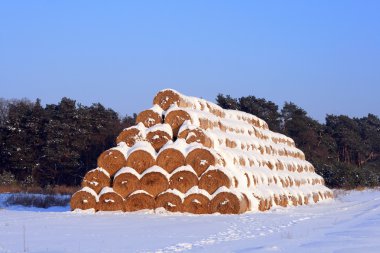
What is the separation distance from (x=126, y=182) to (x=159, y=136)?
1.71m

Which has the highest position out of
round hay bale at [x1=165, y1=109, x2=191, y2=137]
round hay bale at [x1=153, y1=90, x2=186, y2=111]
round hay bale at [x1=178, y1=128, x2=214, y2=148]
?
round hay bale at [x1=153, y1=90, x2=186, y2=111]

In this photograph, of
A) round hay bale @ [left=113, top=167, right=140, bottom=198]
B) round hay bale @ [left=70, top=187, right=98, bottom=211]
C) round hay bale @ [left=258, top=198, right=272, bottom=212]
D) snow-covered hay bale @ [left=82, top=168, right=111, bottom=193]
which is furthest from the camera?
round hay bale @ [left=258, top=198, right=272, bottom=212]

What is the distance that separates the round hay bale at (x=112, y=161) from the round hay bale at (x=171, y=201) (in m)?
1.66

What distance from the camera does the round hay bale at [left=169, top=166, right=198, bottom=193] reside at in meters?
15.5

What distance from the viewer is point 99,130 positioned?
3838cm

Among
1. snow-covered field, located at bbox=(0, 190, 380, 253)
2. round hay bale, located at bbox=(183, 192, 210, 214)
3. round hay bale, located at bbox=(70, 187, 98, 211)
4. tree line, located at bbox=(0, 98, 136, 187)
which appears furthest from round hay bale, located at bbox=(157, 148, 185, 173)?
tree line, located at bbox=(0, 98, 136, 187)

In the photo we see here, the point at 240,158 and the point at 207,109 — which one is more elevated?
the point at 207,109

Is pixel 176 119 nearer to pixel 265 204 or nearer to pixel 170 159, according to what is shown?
pixel 170 159

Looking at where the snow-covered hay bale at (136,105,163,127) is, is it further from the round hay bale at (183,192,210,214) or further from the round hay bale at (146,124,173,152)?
the round hay bale at (183,192,210,214)

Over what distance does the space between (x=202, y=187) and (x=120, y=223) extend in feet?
11.7

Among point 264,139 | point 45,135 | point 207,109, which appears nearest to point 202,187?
point 207,109

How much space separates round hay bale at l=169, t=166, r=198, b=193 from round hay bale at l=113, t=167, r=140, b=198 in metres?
1.01

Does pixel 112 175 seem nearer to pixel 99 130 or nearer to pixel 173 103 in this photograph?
pixel 173 103

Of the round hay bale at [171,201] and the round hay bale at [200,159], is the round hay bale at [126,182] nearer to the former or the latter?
the round hay bale at [171,201]
